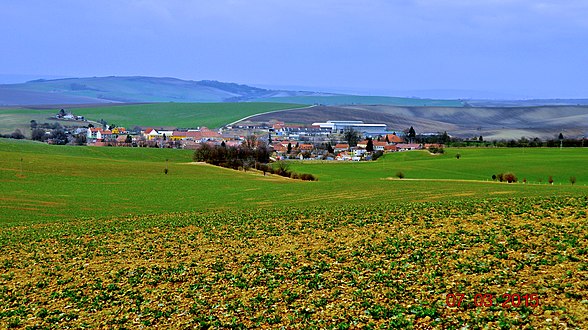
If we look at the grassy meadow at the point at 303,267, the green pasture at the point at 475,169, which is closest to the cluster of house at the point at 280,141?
the green pasture at the point at 475,169

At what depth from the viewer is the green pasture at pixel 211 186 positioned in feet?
120

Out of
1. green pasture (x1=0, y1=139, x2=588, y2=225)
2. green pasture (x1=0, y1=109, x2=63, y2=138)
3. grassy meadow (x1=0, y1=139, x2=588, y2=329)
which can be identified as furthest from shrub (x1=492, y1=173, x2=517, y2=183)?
green pasture (x1=0, y1=109, x2=63, y2=138)

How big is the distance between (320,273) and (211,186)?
39.4 meters

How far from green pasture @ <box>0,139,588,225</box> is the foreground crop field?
36.0 feet

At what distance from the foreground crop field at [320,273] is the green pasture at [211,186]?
10960 mm

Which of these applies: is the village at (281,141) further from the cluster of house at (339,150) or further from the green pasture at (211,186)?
the green pasture at (211,186)

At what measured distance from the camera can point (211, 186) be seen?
53969 millimetres

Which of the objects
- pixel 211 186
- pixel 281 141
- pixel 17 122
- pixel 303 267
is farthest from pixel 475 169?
pixel 17 122

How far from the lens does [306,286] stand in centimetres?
1434

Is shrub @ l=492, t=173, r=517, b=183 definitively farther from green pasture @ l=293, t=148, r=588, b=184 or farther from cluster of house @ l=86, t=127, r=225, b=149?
cluster of house @ l=86, t=127, r=225, b=149

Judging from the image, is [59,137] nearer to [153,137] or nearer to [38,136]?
[38,136]

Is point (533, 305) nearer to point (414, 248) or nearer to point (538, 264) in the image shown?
point (538, 264)

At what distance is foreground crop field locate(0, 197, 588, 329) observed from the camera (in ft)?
40.0

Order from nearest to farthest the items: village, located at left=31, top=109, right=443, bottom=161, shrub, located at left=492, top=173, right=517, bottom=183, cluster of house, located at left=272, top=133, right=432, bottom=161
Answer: shrub, located at left=492, top=173, right=517, bottom=183
cluster of house, located at left=272, top=133, right=432, bottom=161
village, located at left=31, top=109, right=443, bottom=161
